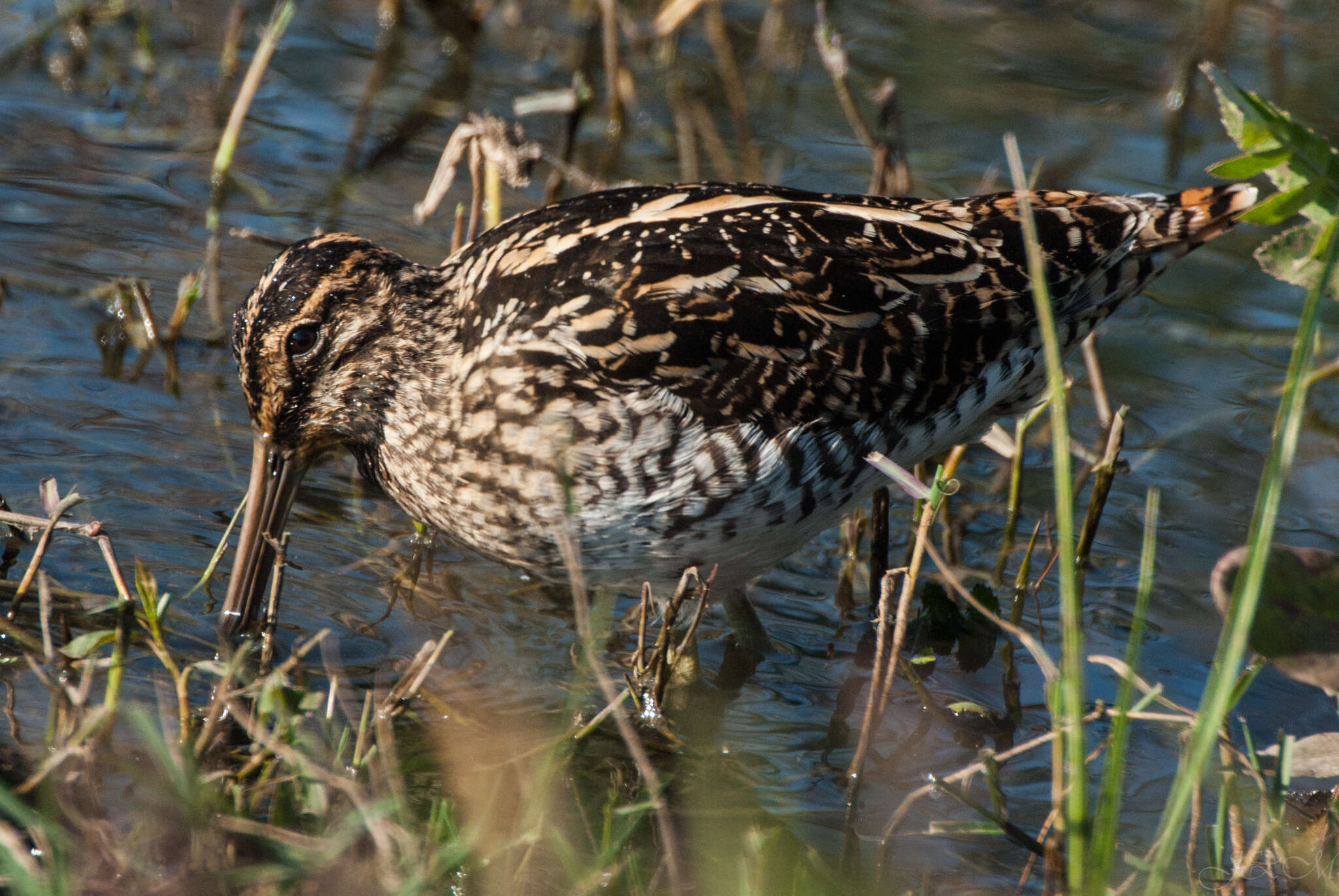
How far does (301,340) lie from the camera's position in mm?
4359

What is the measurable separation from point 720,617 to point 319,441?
141cm

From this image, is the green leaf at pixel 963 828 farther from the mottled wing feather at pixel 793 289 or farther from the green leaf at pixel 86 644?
the green leaf at pixel 86 644

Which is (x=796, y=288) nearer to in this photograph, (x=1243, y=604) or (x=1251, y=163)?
(x=1251, y=163)

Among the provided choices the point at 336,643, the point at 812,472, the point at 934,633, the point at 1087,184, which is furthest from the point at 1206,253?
the point at 336,643

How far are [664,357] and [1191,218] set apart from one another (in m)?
1.72

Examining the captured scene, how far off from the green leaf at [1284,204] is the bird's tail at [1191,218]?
0.84 meters

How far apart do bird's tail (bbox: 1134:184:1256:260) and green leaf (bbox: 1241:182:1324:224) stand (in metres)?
0.84

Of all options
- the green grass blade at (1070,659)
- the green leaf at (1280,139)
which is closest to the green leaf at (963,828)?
the green grass blade at (1070,659)

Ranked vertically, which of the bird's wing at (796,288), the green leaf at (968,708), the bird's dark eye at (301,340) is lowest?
the green leaf at (968,708)

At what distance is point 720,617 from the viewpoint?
5.05 meters

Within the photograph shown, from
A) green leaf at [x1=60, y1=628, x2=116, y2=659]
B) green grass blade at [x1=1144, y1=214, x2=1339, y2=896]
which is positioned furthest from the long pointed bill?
green grass blade at [x1=1144, y1=214, x2=1339, y2=896]

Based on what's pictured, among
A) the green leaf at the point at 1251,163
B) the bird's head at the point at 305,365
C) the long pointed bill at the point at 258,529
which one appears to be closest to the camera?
the green leaf at the point at 1251,163

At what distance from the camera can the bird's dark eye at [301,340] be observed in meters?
4.32

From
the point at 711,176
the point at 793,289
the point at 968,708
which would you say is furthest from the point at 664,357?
the point at 711,176
